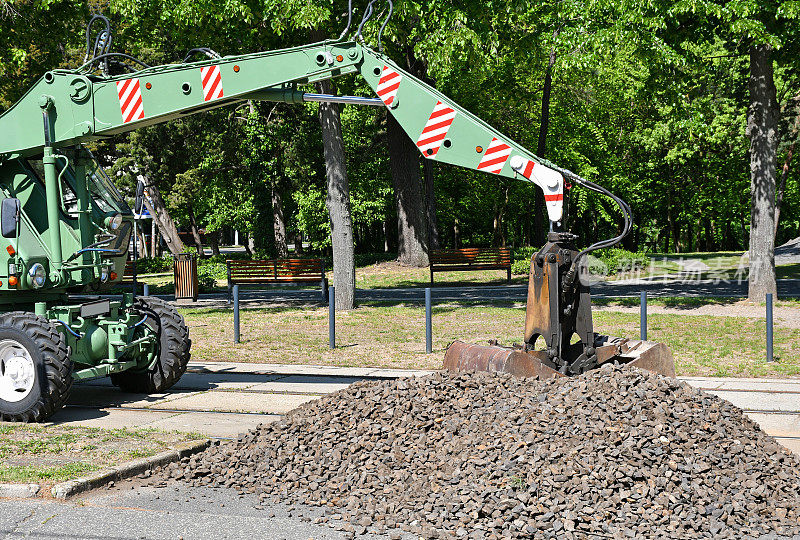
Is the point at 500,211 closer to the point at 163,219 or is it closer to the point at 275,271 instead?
the point at 163,219

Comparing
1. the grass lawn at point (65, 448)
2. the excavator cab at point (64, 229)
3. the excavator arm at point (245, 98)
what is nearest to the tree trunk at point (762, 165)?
the excavator arm at point (245, 98)

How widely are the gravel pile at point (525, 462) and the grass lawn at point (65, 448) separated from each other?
24.7 inches

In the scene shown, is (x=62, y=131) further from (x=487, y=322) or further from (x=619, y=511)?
(x=487, y=322)

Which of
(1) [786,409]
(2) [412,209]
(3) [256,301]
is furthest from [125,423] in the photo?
(2) [412,209]

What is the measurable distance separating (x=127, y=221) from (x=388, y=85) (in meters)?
4.16

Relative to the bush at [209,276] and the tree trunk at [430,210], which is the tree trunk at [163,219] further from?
the tree trunk at [430,210]

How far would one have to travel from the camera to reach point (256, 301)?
78.0ft

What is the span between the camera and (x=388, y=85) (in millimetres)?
8695

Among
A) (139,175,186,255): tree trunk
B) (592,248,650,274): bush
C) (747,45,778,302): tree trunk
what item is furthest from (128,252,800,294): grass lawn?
(747,45,778,302): tree trunk

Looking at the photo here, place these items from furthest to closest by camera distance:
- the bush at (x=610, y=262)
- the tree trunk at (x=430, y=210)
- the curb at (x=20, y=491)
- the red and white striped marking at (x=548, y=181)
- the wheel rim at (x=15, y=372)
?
1. the tree trunk at (x=430, y=210)
2. the bush at (x=610, y=262)
3. the wheel rim at (x=15, y=372)
4. the red and white striped marking at (x=548, y=181)
5. the curb at (x=20, y=491)

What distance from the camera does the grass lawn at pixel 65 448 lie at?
22.6 ft

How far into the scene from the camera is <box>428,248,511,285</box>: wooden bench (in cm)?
2827

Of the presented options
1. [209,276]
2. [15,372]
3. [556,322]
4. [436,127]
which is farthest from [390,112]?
[209,276]

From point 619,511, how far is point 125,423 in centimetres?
572
